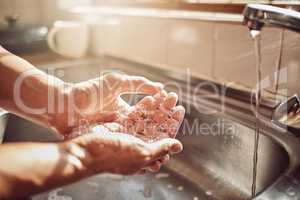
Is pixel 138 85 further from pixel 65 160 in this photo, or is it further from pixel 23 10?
pixel 23 10

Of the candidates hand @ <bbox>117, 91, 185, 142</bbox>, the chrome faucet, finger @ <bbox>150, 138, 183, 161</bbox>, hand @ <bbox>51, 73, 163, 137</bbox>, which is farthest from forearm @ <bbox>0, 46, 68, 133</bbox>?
the chrome faucet

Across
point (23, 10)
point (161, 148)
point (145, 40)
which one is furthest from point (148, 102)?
point (23, 10)

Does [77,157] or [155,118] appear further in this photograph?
[155,118]

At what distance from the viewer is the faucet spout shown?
0.39m

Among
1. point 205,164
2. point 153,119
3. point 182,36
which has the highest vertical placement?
point 182,36

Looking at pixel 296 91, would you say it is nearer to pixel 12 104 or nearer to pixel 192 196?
pixel 192 196

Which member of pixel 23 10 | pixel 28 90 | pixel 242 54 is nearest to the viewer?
pixel 28 90

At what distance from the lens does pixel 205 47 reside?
0.81 m

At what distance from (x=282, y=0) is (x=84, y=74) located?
1.96ft

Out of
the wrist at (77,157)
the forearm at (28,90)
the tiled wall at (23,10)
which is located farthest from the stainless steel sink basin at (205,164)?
the tiled wall at (23,10)

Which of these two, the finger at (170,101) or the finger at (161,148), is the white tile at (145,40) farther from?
the finger at (161,148)

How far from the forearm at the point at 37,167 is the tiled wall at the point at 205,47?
0.46 meters

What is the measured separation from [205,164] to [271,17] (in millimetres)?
413

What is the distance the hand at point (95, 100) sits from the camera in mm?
587
